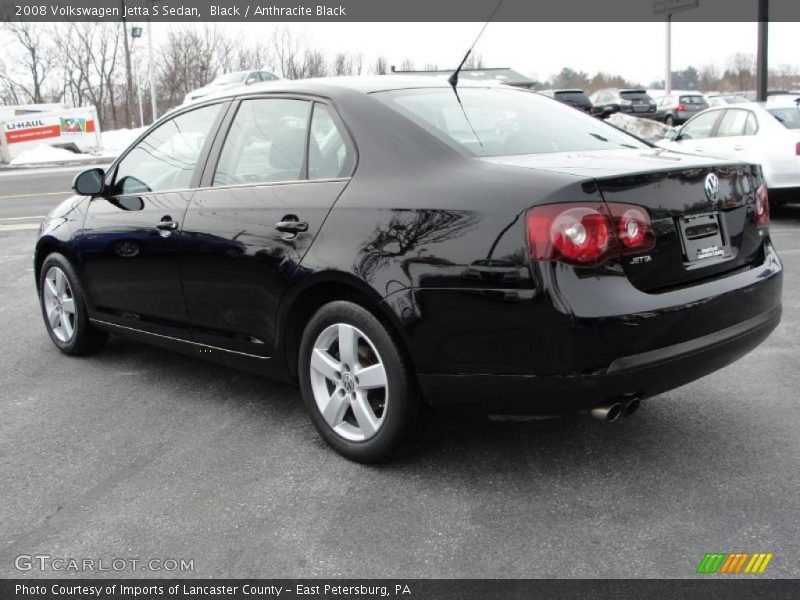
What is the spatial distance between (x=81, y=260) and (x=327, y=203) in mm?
2257

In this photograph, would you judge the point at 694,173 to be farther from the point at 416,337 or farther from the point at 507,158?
the point at 416,337

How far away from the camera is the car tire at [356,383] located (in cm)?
326

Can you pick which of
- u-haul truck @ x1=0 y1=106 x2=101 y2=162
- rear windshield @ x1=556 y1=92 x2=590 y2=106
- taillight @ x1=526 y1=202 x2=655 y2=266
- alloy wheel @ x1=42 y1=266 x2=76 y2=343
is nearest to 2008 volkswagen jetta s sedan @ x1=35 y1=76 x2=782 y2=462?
taillight @ x1=526 y1=202 x2=655 y2=266

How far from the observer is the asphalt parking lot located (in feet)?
9.12

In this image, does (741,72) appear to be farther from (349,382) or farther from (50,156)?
(349,382)

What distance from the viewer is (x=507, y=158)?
336 cm

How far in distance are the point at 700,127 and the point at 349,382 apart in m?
9.72

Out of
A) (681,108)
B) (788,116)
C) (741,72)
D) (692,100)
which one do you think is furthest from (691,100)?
(741,72)

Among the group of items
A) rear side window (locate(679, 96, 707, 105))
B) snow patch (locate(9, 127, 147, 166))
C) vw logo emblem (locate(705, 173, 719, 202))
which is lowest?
snow patch (locate(9, 127, 147, 166))

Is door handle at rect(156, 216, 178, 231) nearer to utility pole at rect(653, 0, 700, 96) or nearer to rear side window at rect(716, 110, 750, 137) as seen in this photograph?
rear side window at rect(716, 110, 750, 137)

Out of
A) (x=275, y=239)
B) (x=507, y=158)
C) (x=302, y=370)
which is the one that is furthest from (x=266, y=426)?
(x=507, y=158)

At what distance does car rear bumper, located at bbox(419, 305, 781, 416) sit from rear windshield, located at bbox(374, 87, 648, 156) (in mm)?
960
